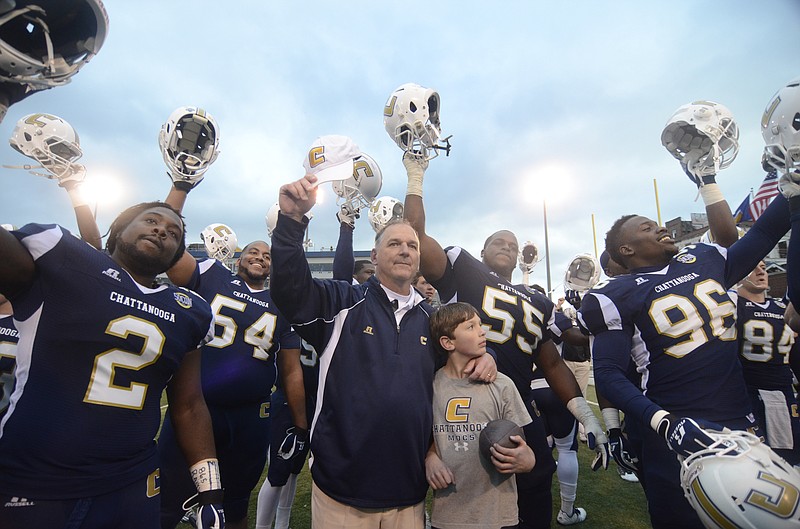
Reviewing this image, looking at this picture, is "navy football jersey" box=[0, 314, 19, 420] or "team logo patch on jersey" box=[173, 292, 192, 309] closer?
"team logo patch on jersey" box=[173, 292, 192, 309]

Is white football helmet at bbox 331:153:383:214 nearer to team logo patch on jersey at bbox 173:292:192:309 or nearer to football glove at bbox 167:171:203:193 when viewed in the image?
football glove at bbox 167:171:203:193

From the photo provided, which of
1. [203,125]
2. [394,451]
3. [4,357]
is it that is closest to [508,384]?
[394,451]

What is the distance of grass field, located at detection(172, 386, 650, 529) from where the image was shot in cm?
438

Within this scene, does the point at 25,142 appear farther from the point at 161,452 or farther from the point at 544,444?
the point at 544,444

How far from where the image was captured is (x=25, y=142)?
11.0 ft

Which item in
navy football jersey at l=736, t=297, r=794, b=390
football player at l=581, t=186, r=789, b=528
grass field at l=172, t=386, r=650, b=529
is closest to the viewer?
football player at l=581, t=186, r=789, b=528

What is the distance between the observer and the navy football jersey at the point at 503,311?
3.25 meters

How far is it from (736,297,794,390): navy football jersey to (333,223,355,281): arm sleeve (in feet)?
13.5

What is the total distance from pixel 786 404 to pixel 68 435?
567 cm

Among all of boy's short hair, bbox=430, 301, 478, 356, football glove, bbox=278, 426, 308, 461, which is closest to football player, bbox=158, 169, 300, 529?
football glove, bbox=278, 426, 308, 461

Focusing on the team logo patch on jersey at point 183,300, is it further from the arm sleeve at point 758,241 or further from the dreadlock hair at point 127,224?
the arm sleeve at point 758,241

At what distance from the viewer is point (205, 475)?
223 centimetres

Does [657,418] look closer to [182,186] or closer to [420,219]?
[420,219]

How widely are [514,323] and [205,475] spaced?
2370 mm
